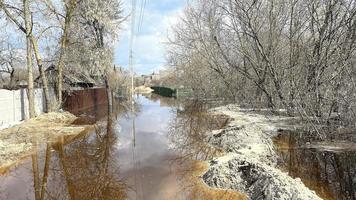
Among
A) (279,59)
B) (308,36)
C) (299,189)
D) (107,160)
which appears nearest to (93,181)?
(107,160)

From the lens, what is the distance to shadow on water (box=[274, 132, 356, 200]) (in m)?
7.99

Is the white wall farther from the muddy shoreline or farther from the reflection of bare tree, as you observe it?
the muddy shoreline

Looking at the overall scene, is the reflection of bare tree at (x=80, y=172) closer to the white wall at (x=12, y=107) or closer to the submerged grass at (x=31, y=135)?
the submerged grass at (x=31, y=135)

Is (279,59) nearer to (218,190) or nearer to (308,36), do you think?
(308,36)

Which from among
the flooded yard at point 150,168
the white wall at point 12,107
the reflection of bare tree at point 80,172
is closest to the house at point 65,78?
the white wall at point 12,107

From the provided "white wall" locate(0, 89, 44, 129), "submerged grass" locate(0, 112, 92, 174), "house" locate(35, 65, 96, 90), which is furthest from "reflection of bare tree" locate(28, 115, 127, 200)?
"house" locate(35, 65, 96, 90)

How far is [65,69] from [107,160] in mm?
16322

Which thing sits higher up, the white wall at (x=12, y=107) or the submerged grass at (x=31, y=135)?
the white wall at (x=12, y=107)

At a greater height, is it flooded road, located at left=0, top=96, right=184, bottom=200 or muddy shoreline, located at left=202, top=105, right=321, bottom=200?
muddy shoreline, located at left=202, top=105, right=321, bottom=200

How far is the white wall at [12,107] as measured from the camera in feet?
57.8

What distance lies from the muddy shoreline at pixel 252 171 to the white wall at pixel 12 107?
33.6ft

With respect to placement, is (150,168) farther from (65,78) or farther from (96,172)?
(65,78)

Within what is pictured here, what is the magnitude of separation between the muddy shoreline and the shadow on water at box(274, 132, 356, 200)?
1.59ft

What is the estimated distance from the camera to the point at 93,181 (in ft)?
28.7
